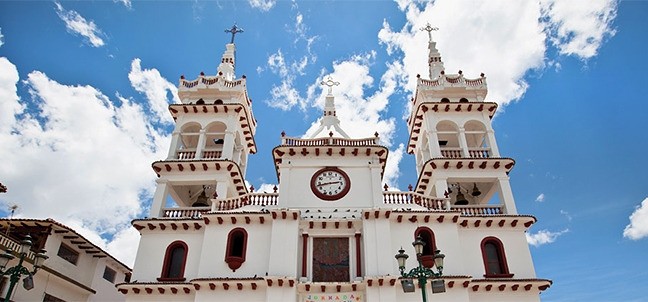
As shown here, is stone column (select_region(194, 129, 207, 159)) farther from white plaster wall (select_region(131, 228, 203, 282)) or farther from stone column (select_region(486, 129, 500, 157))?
stone column (select_region(486, 129, 500, 157))

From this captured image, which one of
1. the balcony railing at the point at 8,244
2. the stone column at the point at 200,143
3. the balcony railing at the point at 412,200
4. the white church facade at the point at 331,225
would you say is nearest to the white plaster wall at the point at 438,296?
the white church facade at the point at 331,225

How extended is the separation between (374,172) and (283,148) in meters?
5.61

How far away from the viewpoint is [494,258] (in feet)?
81.3

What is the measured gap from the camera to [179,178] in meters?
28.2

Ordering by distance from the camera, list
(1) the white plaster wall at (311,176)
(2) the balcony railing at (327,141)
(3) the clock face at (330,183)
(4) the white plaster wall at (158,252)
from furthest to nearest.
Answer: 1. (2) the balcony railing at (327,141)
2. (3) the clock face at (330,183)
3. (1) the white plaster wall at (311,176)
4. (4) the white plaster wall at (158,252)

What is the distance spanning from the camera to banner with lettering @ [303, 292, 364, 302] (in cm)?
2250

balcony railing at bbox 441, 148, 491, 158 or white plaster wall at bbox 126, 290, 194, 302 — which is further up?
balcony railing at bbox 441, 148, 491, 158

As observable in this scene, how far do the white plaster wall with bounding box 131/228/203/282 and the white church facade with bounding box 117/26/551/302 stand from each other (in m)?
0.06

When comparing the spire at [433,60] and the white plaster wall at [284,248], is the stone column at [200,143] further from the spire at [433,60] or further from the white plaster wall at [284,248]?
the spire at [433,60]

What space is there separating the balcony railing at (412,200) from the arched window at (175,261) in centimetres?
1174

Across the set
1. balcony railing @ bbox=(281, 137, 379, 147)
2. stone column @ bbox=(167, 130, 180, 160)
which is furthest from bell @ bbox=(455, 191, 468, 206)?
stone column @ bbox=(167, 130, 180, 160)

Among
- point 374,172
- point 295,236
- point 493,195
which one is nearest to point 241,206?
point 295,236

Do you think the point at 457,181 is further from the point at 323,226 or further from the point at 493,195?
the point at 323,226

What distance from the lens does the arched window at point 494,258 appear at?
78.6 feet
